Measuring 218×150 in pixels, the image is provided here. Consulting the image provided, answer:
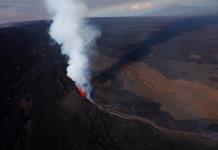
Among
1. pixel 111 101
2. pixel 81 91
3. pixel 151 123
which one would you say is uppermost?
pixel 81 91

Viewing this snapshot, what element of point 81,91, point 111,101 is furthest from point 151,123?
point 81,91

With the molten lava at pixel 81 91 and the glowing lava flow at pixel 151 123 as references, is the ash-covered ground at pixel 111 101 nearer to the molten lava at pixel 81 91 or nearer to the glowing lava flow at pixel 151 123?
the glowing lava flow at pixel 151 123

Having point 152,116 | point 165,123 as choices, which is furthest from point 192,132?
point 152,116

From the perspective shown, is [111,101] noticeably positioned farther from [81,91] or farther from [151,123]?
[151,123]

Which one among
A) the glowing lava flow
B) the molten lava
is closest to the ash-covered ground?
the glowing lava flow

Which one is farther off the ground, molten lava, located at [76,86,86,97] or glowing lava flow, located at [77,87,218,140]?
molten lava, located at [76,86,86,97]

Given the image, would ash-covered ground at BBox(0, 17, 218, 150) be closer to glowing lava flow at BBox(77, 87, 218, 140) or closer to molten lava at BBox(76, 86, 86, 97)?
glowing lava flow at BBox(77, 87, 218, 140)

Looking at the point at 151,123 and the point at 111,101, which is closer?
the point at 151,123

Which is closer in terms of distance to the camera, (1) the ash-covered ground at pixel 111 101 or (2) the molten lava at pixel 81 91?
(1) the ash-covered ground at pixel 111 101

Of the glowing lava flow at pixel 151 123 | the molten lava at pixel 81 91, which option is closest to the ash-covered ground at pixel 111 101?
the glowing lava flow at pixel 151 123
